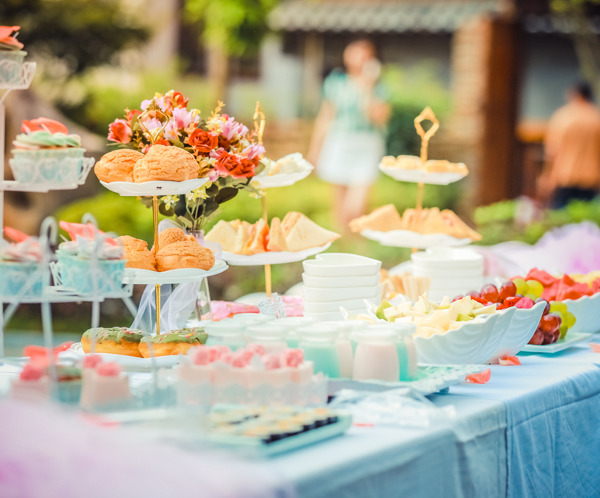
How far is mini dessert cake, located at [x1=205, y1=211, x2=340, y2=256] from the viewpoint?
2.22 metres

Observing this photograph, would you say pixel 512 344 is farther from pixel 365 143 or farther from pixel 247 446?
pixel 365 143

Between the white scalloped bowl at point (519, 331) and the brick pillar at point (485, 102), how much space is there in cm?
642

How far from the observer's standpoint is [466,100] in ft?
27.7

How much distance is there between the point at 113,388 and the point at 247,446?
29 centimetres

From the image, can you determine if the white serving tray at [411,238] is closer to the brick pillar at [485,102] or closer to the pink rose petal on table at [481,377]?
the pink rose petal on table at [481,377]

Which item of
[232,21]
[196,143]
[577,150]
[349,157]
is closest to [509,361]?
[196,143]

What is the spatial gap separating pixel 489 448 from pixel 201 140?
983mm

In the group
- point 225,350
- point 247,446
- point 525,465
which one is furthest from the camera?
point 525,465

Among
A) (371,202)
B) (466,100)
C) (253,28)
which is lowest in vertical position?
(371,202)

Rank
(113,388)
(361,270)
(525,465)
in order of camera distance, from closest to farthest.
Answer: (113,388) < (525,465) < (361,270)

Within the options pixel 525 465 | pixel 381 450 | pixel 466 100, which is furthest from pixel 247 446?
pixel 466 100

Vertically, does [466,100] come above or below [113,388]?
above

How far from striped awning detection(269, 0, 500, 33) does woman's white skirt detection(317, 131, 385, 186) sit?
169 centimetres

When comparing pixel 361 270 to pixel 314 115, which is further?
pixel 314 115
